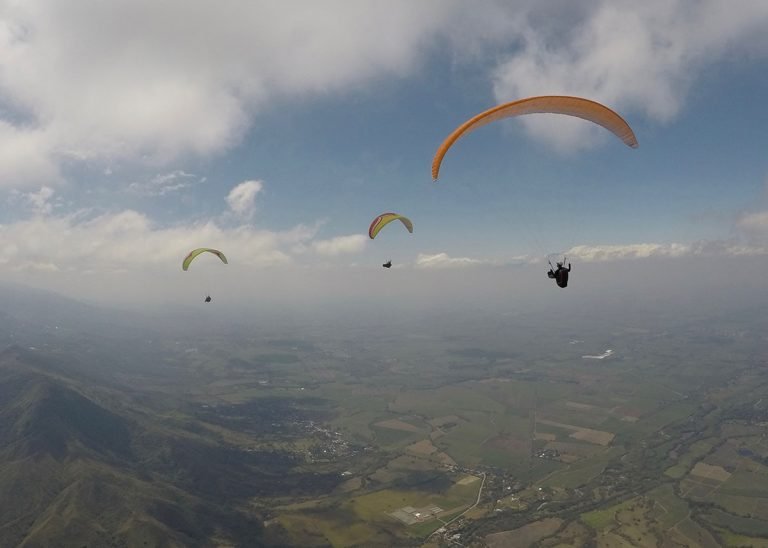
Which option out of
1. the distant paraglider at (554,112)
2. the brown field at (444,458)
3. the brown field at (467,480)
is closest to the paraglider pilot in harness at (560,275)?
the distant paraglider at (554,112)

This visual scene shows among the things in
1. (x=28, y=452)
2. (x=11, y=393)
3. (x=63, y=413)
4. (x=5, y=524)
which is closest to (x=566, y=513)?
(x=5, y=524)

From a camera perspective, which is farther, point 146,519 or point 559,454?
point 559,454

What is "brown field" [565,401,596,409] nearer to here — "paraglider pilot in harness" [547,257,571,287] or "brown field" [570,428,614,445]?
"brown field" [570,428,614,445]

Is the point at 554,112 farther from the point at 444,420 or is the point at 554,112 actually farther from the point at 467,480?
the point at 444,420

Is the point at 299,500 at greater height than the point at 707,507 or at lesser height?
lesser

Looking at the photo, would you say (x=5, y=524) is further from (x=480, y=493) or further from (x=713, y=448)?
(x=713, y=448)

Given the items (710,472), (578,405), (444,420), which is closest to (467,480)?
(710,472)

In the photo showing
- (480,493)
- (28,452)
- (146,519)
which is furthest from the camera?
(28,452)
